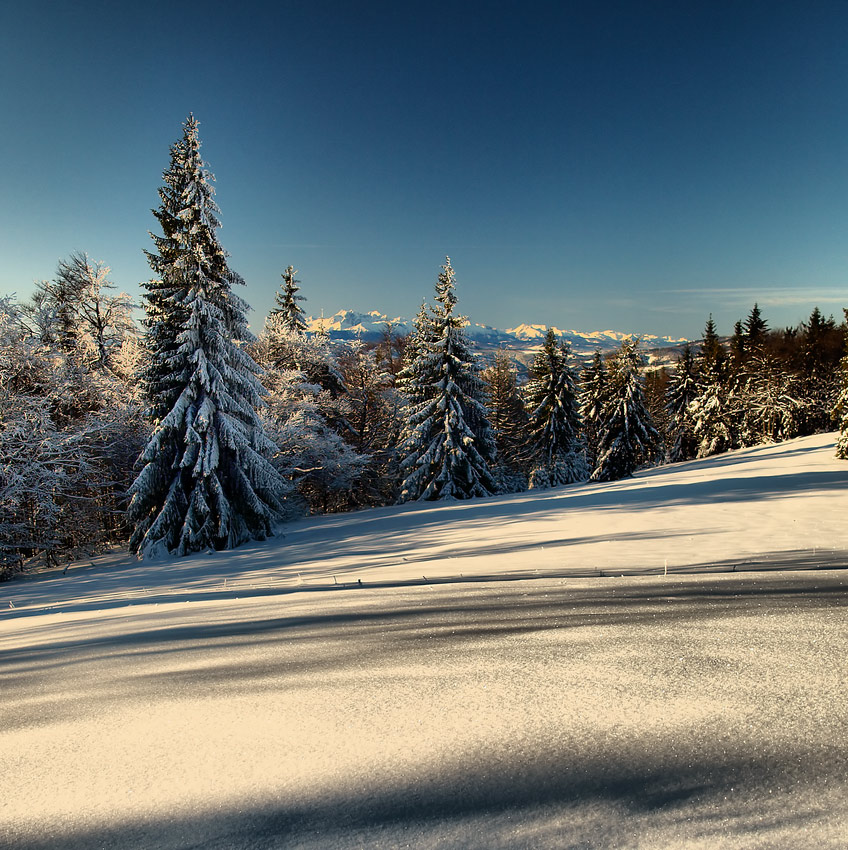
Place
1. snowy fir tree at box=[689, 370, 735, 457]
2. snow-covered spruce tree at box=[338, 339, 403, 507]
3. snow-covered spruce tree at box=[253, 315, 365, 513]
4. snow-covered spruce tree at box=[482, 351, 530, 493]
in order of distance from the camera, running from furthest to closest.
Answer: snowy fir tree at box=[689, 370, 735, 457]
snow-covered spruce tree at box=[482, 351, 530, 493]
snow-covered spruce tree at box=[338, 339, 403, 507]
snow-covered spruce tree at box=[253, 315, 365, 513]

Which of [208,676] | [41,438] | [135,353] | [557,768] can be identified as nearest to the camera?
[557,768]

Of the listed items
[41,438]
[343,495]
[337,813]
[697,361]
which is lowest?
[343,495]

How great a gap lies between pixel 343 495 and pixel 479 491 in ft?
37.5

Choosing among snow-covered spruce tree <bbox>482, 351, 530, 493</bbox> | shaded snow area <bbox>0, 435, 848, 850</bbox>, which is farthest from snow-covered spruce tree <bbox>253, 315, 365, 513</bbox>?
snow-covered spruce tree <bbox>482, 351, 530, 493</bbox>

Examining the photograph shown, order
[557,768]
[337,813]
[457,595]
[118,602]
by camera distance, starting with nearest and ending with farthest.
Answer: [337,813] < [557,768] < [457,595] < [118,602]

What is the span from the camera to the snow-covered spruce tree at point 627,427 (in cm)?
3559

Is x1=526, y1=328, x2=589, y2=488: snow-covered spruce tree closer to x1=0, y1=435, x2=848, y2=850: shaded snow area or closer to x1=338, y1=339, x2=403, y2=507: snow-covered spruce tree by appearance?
x1=338, y1=339, x2=403, y2=507: snow-covered spruce tree

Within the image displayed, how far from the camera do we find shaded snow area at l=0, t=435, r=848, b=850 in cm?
159

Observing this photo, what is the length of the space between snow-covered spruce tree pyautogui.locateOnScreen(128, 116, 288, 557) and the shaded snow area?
894 centimetres

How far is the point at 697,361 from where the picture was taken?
166 ft

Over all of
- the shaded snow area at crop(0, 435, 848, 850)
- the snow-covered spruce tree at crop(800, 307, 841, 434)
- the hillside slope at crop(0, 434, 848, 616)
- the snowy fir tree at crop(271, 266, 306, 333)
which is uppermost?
the snowy fir tree at crop(271, 266, 306, 333)

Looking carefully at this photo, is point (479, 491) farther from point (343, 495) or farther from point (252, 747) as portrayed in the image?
point (252, 747)

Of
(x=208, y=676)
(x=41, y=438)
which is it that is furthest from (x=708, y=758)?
(x=41, y=438)

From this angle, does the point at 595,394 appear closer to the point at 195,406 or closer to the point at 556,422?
the point at 556,422
